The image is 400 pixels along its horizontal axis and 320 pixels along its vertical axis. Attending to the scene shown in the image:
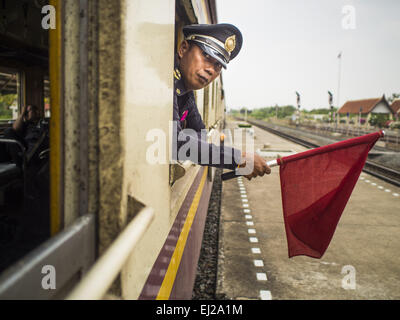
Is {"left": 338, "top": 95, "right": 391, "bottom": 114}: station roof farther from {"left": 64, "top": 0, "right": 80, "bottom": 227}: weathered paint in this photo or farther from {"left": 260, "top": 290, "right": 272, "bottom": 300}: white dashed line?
{"left": 64, "top": 0, "right": 80, "bottom": 227}: weathered paint

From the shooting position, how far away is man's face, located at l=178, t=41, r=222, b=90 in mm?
1872

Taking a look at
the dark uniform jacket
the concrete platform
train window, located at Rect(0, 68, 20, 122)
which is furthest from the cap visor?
train window, located at Rect(0, 68, 20, 122)

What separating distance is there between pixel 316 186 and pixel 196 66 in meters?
1.24

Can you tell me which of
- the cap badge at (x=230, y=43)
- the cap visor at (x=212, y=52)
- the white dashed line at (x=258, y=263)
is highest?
the cap badge at (x=230, y=43)

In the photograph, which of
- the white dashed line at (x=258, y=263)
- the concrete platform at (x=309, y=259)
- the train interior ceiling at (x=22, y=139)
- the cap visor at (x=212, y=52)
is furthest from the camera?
the white dashed line at (x=258, y=263)

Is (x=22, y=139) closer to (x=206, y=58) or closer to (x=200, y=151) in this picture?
(x=206, y=58)

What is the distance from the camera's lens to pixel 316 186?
2.33m

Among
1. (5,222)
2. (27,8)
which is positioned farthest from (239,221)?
(27,8)

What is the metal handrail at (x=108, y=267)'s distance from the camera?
0.58m

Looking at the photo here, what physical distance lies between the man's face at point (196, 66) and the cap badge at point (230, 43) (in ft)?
0.44

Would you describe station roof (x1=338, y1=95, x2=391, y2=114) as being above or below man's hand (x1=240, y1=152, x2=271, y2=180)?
above

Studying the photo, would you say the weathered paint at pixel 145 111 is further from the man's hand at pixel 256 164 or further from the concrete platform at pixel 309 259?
the concrete platform at pixel 309 259

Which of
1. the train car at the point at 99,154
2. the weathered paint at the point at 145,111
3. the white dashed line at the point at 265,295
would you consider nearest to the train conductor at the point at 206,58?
the weathered paint at the point at 145,111

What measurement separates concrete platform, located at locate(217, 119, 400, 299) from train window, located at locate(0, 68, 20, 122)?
4.02 meters
